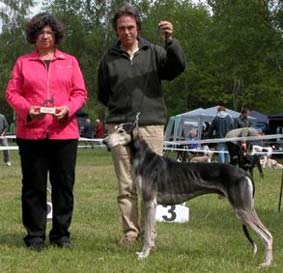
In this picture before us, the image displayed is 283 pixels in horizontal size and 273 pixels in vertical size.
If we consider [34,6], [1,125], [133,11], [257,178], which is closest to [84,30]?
[34,6]

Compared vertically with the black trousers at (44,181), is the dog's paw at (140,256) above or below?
below

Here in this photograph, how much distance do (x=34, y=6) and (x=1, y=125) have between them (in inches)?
1226

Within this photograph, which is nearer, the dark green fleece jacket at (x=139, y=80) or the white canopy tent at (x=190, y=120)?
the dark green fleece jacket at (x=139, y=80)

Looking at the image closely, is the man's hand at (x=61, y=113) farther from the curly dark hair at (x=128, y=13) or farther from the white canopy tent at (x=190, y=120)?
the white canopy tent at (x=190, y=120)

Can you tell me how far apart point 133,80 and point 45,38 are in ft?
2.93

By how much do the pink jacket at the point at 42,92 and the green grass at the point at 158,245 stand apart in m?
1.10

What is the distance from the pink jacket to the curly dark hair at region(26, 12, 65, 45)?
161 millimetres

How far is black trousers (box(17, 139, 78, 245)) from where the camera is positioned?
580cm

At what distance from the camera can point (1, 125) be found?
18.1 meters

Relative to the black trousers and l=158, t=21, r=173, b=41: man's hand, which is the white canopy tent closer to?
the black trousers

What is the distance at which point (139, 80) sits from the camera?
5902mm

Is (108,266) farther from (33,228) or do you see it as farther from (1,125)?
(1,125)

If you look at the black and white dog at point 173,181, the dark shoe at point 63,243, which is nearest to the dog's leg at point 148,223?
the black and white dog at point 173,181

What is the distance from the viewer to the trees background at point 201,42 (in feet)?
94.0
